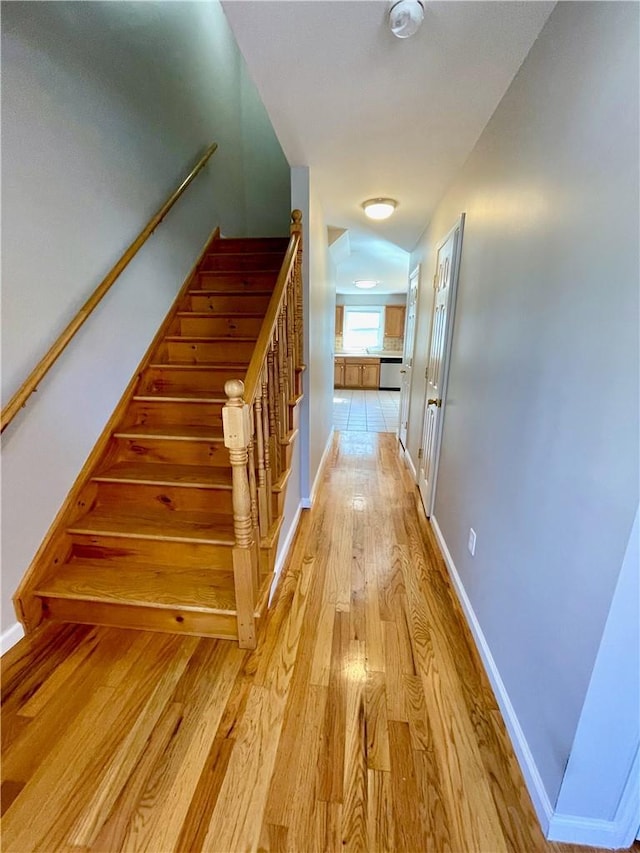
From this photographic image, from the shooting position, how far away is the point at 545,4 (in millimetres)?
1132

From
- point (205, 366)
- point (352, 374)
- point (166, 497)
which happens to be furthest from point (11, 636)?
point (352, 374)

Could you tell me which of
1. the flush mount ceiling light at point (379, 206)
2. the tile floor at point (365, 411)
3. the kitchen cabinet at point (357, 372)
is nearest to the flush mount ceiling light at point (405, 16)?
the flush mount ceiling light at point (379, 206)

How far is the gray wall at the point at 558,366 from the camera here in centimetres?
82

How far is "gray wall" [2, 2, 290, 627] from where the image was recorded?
1466mm

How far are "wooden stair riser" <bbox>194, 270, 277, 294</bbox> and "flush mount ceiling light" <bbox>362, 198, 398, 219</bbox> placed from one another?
89cm

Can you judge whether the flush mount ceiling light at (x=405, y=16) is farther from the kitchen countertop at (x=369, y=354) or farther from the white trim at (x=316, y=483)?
the kitchen countertop at (x=369, y=354)

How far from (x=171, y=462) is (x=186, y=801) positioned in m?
1.51

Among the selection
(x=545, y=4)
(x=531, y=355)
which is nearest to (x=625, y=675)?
(x=531, y=355)

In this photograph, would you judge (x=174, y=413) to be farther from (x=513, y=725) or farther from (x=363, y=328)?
(x=363, y=328)

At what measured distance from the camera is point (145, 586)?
166 cm

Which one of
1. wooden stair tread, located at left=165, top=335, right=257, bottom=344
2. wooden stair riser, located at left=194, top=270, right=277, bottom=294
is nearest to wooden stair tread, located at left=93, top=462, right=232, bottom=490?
wooden stair tread, located at left=165, top=335, right=257, bottom=344

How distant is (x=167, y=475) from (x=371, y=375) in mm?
7162

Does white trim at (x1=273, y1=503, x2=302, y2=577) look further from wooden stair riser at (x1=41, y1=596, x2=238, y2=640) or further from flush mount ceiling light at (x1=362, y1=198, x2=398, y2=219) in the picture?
flush mount ceiling light at (x1=362, y1=198, x2=398, y2=219)

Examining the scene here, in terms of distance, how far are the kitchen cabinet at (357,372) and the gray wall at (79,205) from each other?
5.85 meters
